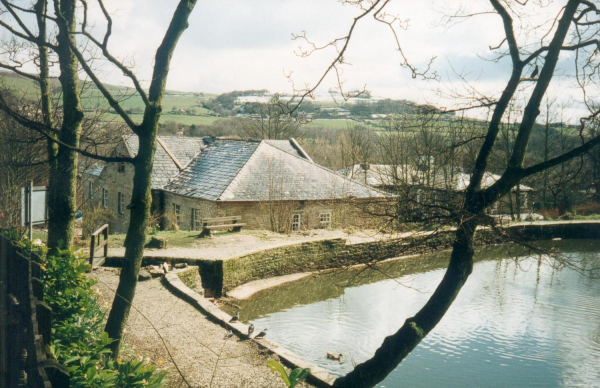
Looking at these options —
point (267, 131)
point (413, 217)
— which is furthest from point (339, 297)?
point (267, 131)

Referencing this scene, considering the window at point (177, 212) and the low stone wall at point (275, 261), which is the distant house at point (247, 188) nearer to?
the window at point (177, 212)

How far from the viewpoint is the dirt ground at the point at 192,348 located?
6992 millimetres

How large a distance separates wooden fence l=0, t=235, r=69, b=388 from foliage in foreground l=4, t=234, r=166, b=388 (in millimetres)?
225

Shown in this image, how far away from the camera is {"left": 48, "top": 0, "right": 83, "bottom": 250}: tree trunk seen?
7.46 meters

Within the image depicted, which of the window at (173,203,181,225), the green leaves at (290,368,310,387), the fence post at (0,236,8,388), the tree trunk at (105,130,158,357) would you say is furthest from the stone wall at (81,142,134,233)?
the green leaves at (290,368,310,387)

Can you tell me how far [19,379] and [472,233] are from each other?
4.26 meters

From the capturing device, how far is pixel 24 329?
12.9 feet

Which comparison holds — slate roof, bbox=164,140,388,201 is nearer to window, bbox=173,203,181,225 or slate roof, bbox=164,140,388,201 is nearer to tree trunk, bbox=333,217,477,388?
window, bbox=173,203,181,225

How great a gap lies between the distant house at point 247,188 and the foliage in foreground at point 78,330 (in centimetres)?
1538

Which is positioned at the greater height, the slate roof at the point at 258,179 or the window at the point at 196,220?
the slate roof at the point at 258,179

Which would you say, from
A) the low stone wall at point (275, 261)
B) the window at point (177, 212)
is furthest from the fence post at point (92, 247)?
the window at point (177, 212)

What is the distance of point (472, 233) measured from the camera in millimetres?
5387

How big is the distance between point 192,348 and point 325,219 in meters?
16.8

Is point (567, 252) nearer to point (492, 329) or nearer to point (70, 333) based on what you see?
point (492, 329)
